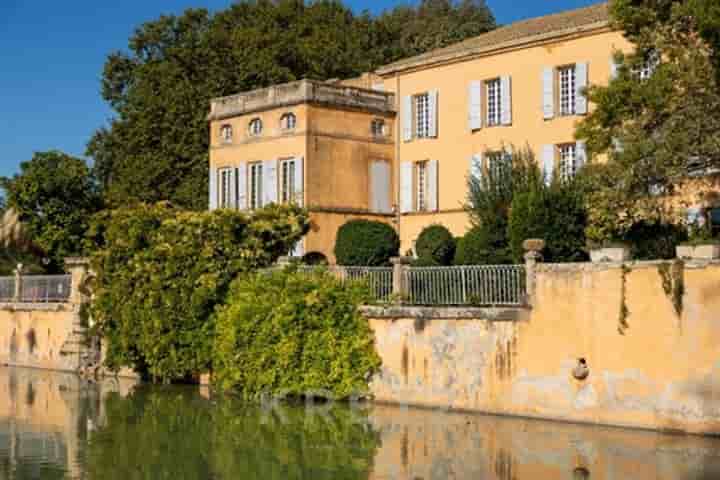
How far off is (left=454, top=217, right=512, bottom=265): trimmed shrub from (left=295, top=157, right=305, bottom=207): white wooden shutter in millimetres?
7650

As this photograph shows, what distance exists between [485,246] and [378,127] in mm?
10338

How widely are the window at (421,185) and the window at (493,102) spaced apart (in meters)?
3.08

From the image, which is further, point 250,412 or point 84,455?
point 250,412

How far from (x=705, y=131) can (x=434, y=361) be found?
23.0 ft

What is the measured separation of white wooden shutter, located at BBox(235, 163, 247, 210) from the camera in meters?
38.5

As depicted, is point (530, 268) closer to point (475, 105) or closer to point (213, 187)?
point (475, 105)

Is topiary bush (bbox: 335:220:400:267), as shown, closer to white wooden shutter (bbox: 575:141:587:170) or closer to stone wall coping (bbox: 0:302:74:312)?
white wooden shutter (bbox: 575:141:587:170)

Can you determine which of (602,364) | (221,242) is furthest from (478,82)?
(602,364)

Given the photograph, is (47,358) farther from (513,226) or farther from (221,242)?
Answer: (513,226)

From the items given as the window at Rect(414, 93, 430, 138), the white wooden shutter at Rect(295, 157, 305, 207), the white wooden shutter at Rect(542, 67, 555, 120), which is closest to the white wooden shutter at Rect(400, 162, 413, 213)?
the window at Rect(414, 93, 430, 138)

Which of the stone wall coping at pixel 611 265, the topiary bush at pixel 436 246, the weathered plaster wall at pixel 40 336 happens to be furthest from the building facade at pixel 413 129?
the stone wall coping at pixel 611 265

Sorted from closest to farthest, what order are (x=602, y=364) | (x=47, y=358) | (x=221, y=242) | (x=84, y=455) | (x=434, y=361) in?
(x=84, y=455)
(x=602, y=364)
(x=434, y=361)
(x=221, y=242)
(x=47, y=358)

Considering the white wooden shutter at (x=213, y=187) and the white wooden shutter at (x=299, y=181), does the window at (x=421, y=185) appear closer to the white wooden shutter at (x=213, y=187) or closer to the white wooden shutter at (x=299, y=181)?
the white wooden shutter at (x=299, y=181)

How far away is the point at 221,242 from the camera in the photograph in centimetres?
2672
